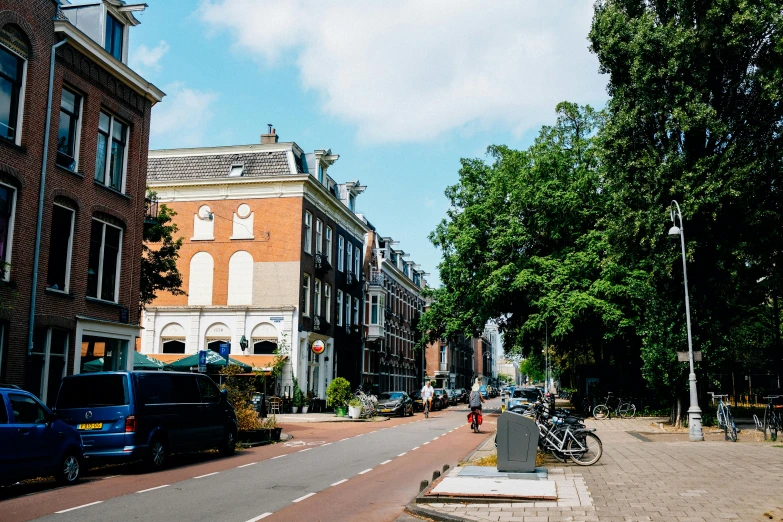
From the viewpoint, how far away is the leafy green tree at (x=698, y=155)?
74.8 feet

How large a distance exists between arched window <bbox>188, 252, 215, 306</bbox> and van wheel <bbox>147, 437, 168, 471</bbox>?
26663mm

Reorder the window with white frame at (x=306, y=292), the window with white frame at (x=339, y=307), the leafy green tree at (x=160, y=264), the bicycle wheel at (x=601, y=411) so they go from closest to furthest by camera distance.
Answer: the leafy green tree at (x=160, y=264) < the bicycle wheel at (x=601, y=411) < the window with white frame at (x=306, y=292) < the window with white frame at (x=339, y=307)

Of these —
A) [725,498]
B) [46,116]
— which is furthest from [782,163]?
[46,116]

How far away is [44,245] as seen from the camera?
18141 millimetres

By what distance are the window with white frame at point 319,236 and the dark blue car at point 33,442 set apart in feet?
99.5

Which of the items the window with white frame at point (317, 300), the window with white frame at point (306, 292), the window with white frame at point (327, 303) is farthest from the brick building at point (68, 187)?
the window with white frame at point (327, 303)

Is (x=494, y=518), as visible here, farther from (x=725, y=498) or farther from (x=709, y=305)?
(x=709, y=305)

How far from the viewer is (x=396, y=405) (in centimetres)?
3812

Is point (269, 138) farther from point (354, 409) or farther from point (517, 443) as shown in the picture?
point (517, 443)

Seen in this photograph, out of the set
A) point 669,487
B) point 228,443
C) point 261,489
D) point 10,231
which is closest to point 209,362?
point 228,443

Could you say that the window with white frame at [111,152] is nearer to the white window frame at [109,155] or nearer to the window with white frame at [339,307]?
the white window frame at [109,155]

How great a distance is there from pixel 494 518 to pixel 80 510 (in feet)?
18.1

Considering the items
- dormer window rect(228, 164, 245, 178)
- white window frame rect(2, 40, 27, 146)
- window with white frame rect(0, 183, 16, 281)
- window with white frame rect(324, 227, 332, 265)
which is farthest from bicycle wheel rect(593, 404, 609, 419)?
white window frame rect(2, 40, 27, 146)

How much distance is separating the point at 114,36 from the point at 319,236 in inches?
877
